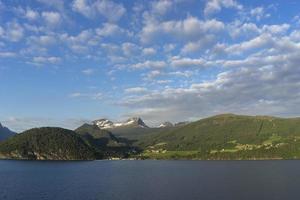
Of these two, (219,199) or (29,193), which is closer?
(219,199)

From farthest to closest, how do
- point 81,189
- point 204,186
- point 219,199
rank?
point 204,186, point 81,189, point 219,199

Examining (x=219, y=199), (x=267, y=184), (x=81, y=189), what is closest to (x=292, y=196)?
(x=219, y=199)

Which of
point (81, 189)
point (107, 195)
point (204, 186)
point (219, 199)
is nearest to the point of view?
point (219, 199)

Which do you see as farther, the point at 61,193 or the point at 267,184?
the point at 267,184

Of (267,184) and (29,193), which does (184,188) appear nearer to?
(267,184)

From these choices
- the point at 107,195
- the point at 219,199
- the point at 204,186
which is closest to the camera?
the point at 219,199

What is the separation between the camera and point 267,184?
177125 mm

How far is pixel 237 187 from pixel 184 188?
22399mm

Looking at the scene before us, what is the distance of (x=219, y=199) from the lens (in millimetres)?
132875

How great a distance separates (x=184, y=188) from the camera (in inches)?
6462

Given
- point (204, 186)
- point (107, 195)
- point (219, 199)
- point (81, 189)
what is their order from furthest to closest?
point (204, 186)
point (81, 189)
point (107, 195)
point (219, 199)

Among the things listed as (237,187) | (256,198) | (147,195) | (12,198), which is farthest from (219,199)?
(12,198)

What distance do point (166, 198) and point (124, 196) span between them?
15296 mm

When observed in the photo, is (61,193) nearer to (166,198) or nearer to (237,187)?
(166,198)
